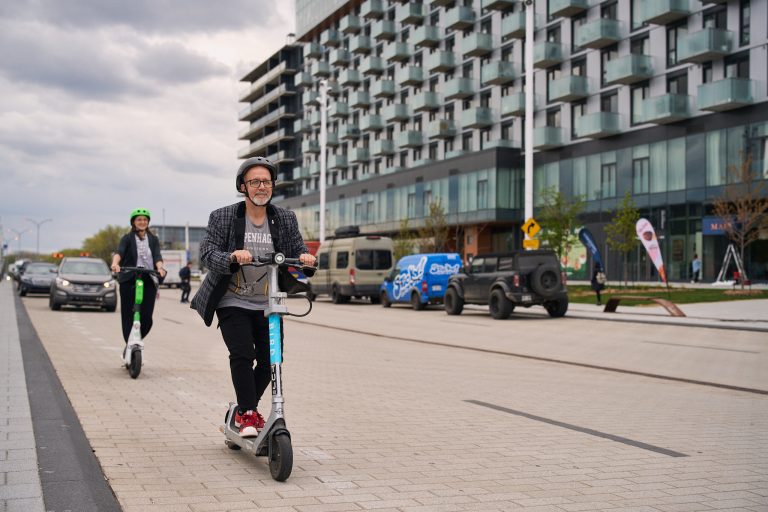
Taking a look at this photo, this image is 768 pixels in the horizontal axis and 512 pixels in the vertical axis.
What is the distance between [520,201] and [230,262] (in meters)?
48.6

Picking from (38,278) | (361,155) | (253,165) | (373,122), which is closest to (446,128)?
(373,122)

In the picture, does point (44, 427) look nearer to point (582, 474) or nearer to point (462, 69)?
point (582, 474)

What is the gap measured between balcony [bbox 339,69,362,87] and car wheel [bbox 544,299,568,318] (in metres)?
56.2

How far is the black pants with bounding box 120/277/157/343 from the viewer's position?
9156mm

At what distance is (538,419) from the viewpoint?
6898mm

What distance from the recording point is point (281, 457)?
14.9 feet

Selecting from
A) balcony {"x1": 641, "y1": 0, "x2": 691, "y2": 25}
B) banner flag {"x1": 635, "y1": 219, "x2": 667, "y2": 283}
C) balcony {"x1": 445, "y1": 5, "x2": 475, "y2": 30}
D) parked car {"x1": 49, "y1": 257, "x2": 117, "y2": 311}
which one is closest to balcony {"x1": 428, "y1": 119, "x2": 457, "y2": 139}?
balcony {"x1": 445, "y1": 5, "x2": 475, "y2": 30}

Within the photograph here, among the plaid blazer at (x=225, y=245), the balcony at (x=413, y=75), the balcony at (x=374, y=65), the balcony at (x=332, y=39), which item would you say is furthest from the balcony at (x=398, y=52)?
the plaid blazer at (x=225, y=245)

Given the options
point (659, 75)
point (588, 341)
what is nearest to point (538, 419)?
point (588, 341)

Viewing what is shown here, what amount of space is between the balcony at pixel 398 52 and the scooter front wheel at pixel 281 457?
64.3 metres

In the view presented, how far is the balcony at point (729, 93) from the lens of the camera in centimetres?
3581

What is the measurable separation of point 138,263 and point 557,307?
1547 cm

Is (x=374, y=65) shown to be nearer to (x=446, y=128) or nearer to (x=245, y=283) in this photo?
(x=446, y=128)

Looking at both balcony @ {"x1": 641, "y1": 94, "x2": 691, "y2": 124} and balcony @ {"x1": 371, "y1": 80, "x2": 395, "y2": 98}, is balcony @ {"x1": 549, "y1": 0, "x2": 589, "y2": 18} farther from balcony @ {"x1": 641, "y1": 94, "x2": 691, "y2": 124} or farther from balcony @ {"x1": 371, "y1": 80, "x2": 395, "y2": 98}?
balcony @ {"x1": 371, "y1": 80, "x2": 395, "y2": 98}
